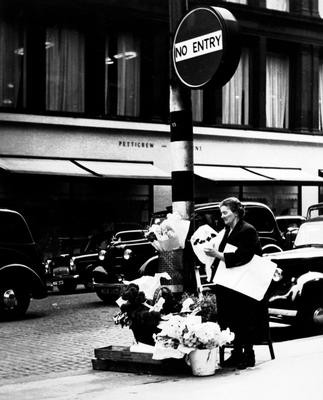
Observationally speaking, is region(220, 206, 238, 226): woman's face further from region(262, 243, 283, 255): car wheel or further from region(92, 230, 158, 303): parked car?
region(262, 243, 283, 255): car wheel

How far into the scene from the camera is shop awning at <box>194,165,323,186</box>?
26.4 metres

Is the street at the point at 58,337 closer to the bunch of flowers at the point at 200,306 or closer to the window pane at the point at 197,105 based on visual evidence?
the bunch of flowers at the point at 200,306

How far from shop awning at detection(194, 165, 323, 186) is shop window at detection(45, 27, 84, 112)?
487 centimetres

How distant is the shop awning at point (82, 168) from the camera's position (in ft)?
74.9

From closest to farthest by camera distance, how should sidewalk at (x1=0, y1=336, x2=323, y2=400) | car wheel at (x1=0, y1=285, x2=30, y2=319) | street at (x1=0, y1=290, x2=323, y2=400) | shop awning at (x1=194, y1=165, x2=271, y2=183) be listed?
sidewalk at (x1=0, y1=336, x2=323, y2=400), street at (x1=0, y1=290, x2=323, y2=400), car wheel at (x1=0, y1=285, x2=30, y2=319), shop awning at (x1=194, y1=165, x2=271, y2=183)

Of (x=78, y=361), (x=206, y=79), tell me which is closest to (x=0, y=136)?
(x=78, y=361)

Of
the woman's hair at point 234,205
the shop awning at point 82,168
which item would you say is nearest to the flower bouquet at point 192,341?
the woman's hair at point 234,205

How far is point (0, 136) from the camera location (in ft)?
78.7

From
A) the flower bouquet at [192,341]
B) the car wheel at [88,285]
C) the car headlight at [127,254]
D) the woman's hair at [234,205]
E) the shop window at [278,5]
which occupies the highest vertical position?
the shop window at [278,5]

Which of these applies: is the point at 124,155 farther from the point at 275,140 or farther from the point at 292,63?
the point at 292,63

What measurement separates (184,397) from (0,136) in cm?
1804

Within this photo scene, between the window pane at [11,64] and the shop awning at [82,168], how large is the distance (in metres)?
1.97

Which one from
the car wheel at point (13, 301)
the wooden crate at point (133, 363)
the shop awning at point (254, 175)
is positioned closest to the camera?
the wooden crate at point (133, 363)

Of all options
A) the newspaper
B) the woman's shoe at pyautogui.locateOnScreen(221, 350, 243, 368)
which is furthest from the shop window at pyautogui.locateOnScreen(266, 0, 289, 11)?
the woman's shoe at pyautogui.locateOnScreen(221, 350, 243, 368)
